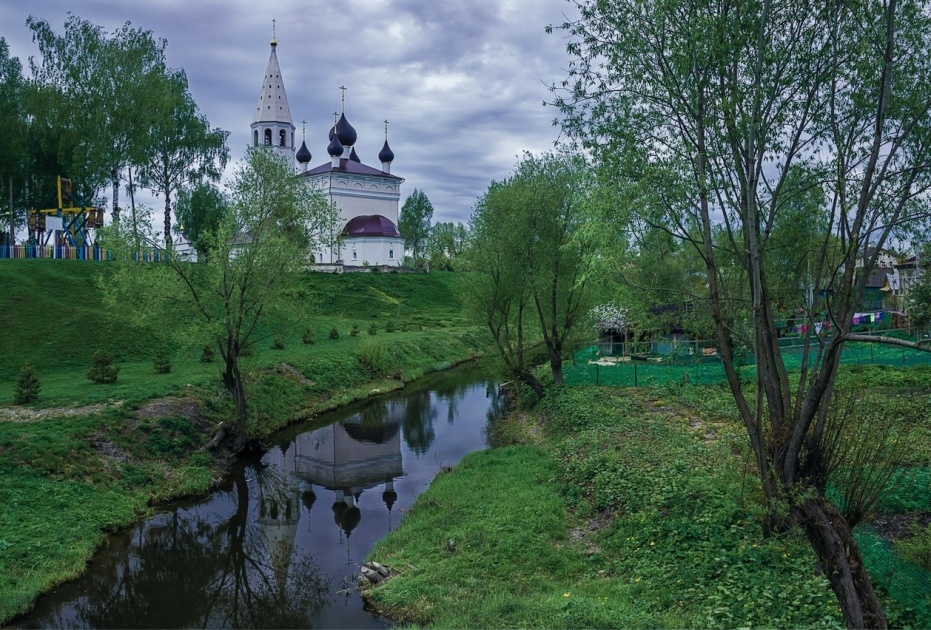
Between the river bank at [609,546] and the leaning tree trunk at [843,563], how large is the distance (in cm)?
68

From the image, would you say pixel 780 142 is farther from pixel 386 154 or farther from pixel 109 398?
pixel 386 154

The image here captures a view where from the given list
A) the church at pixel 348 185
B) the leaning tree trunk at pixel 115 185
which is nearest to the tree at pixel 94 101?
the leaning tree trunk at pixel 115 185

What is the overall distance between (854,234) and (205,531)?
14.0 m

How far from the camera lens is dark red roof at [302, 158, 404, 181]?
74.2m

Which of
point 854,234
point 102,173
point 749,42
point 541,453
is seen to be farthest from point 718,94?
point 102,173

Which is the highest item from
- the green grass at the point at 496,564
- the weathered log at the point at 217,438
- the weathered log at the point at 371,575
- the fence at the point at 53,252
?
the fence at the point at 53,252

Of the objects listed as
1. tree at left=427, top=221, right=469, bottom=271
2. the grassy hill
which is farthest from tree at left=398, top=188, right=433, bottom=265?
the grassy hill

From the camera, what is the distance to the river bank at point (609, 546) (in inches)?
332

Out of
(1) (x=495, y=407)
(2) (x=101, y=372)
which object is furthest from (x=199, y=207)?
(1) (x=495, y=407)

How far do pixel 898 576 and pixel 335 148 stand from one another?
7371 centimetres

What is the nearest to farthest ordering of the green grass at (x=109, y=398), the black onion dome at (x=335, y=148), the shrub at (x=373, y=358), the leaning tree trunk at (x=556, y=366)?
1. the green grass at (x=109, y=398)
2. the leaning tree trunk at (x=556, y=366)
3. the shrub at (x=373, y=358)
4. the black onion dome at (x=335, y=148)

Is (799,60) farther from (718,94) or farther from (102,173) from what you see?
(102,173)

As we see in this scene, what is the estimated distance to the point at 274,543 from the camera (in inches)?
561

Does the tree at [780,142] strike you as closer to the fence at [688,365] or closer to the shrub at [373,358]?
the fence at [688,365]
